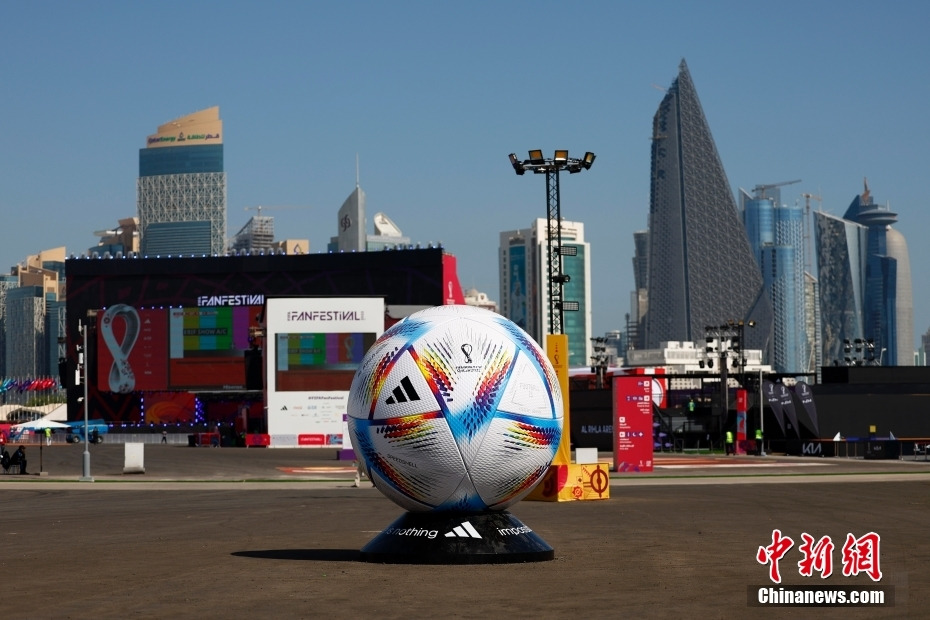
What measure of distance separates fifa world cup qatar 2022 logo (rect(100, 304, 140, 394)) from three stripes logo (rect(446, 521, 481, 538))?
344 ft

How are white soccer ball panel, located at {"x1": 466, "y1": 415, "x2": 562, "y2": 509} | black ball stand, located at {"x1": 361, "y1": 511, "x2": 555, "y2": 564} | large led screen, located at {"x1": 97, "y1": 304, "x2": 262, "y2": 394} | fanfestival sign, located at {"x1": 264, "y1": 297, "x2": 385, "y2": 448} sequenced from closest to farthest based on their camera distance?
white soccer ball panel, located at {"x1": 466, "y1": 415, "x2": 562, "y2": 509}, black ball stand, located at {"x1": 361, "y1": 511, "x2": 555, "y2": 564}, fanfestival sign, located at {"x1": 264, "y1": 297, "x2": 385, "y2": 448}, large led screen, located at {"x1": 97, "y1": 304, "x2": 262, "y2": 394}

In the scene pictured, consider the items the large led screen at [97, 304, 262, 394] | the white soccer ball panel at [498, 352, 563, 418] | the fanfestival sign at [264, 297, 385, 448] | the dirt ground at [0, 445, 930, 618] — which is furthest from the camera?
the large led screen at [97, 304, 262, 394]

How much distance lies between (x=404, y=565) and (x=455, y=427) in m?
2.24

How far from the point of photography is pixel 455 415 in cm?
1673

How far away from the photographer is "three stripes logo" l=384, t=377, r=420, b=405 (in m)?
16.9

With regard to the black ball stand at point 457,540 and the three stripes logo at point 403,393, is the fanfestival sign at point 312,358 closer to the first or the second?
the black ball stand at point 457,540

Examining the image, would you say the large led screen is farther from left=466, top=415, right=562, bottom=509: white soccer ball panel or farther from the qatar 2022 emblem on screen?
left=466, top=415, right=562, bottom=509: white soccer ball panel

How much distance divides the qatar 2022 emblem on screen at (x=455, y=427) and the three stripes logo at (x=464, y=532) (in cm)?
1

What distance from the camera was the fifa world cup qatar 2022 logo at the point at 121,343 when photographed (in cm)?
11850

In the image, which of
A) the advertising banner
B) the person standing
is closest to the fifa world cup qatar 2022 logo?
the person standing

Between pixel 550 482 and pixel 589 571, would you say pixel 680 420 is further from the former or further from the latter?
pixel 589 571

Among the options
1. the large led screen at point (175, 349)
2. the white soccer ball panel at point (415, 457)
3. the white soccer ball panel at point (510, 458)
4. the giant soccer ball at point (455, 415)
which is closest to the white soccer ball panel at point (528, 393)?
the giant soccer ball at point (455, 415)

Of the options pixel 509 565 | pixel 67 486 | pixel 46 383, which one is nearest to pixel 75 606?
pixel 509 565

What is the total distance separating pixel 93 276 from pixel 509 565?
4558 inches
